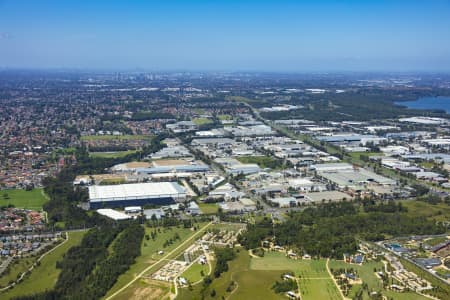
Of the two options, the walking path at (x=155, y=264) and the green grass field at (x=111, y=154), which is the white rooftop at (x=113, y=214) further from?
the green grass field at (x=111, y=154)

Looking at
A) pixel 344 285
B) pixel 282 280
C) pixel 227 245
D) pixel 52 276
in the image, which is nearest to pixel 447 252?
pixel 344 285

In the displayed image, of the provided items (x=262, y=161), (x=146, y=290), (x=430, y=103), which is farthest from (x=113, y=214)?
(x=430, y=103)

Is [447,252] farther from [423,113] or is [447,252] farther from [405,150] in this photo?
[423,113]

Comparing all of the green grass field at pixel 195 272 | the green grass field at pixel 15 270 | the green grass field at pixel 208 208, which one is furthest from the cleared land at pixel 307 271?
the green grass field at pixel 15 270

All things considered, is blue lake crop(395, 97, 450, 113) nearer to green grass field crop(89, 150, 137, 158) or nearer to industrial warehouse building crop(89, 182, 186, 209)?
green grass field crop(89, 150, 137, 158)

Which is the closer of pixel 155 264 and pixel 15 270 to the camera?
pixel 15 270

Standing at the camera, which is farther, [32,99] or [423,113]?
[32,99]

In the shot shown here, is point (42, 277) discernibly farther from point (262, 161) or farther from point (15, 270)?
point (262, 161)
